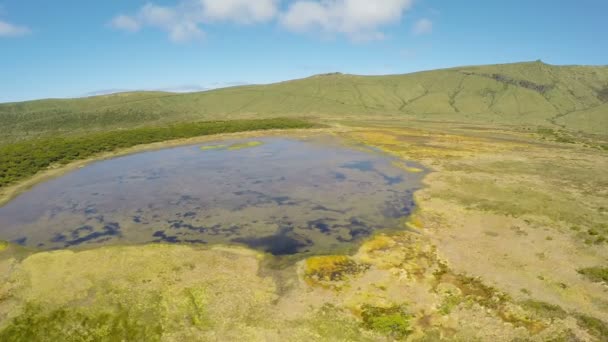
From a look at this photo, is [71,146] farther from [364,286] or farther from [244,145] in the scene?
[364,286]

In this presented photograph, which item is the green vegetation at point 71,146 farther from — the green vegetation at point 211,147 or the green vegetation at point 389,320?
the green vegetation at point 389,320

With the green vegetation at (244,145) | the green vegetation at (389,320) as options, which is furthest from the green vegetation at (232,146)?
the green vegetation at (389,320)

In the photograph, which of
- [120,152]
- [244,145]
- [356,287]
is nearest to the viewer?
[356,287]

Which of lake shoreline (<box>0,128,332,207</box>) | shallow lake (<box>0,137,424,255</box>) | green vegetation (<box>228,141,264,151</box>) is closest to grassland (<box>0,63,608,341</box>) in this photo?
shallow lake (<box>0,137,424,255</box>)

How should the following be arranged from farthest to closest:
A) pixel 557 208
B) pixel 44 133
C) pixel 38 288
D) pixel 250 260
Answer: pixel 44 133 → pixel 557 208 → pixel 250 260 → pixel 38 288

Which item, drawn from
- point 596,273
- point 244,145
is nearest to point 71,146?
point 244,145

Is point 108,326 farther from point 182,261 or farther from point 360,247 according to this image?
point 360,247

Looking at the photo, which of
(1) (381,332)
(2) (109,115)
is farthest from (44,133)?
(1) (381,332)
